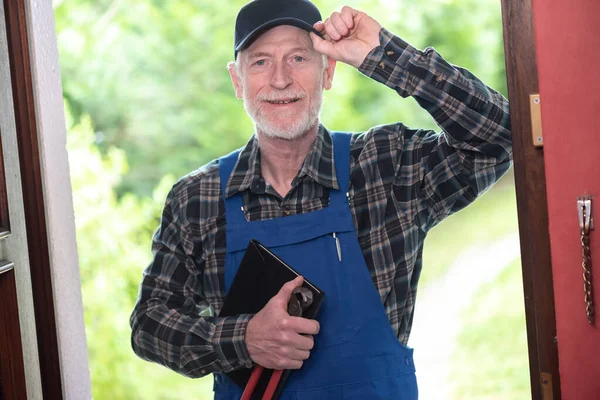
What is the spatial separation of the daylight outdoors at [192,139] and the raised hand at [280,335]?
11.0ft

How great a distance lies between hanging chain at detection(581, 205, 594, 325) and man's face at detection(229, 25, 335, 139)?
0.85m

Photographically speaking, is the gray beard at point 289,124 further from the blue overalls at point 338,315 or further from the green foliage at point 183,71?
the green foliage at point 183,71

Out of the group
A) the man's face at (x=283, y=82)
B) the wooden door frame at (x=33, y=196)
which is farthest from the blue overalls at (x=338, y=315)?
the wooden door frame at (x=33, y=196)

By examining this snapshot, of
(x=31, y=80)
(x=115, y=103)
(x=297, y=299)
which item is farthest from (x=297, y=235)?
(x=115, y=103)

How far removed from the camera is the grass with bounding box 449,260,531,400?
5445mm

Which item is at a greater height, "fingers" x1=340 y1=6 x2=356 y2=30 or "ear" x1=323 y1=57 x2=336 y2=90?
"fingers" x1=340 y1=6 x2=356 y2=30

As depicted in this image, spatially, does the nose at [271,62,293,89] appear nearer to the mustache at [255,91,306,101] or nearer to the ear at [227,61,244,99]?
the mustache at [255,91,306,101]

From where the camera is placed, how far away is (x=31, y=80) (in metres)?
1.73

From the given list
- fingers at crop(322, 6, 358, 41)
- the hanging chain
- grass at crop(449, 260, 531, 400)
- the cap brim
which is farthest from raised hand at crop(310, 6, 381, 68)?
grass at crop(449, 260, 531, 400)

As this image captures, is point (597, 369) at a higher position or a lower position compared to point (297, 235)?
lower

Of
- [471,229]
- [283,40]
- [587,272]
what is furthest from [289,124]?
[471,229]

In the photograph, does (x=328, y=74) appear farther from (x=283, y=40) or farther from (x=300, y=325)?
(x=300, y=325)

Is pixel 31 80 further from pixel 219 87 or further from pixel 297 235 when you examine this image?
pixel 219 87

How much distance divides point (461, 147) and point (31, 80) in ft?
3.46
